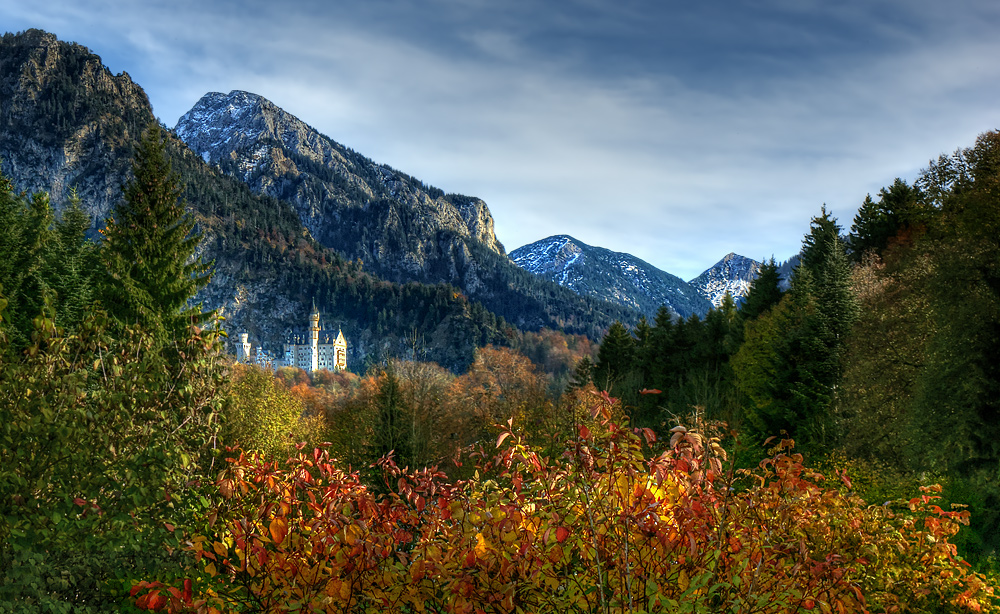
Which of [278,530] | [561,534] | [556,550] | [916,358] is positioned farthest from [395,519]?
[916,358]

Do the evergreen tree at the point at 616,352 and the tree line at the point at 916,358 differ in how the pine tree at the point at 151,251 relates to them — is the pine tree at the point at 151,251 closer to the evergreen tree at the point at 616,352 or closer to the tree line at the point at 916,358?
the tree line at the point at 916,358

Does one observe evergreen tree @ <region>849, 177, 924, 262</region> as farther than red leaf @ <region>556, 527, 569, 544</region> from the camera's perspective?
Yes

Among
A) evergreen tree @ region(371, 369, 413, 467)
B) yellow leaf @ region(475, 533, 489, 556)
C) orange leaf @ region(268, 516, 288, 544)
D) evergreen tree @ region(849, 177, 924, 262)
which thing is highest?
evergreen tree @ region(849, 177, 924, 262)

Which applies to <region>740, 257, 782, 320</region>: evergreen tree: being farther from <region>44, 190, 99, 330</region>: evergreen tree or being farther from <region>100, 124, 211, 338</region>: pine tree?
<region>44, 190, 99, 330</region>: evergreen tree

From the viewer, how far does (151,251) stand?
2405 cm

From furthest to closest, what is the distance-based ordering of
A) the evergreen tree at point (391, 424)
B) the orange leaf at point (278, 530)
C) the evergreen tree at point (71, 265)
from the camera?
the evergreen tree at point (71, 265) < the evergreen tree at point (391, 424) < the orange leaf at point (278, 530)

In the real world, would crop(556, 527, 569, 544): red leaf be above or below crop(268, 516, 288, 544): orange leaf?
above

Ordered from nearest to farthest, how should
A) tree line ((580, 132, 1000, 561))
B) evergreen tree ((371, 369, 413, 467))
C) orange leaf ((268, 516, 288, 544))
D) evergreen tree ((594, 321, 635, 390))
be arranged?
orange leaf ((268, 516, 288, 544))
tree line ((580, 132, 1000, 561))
evergreen tree ((371, 369, 413, 467))
evergreen tree ((594, 321, 635, 390))

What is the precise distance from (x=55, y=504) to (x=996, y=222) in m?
20.4

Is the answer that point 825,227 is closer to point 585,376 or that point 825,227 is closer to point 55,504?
point 585,376

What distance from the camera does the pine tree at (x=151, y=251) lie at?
75.0 feet

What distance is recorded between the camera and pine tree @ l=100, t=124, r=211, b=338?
2288 cm

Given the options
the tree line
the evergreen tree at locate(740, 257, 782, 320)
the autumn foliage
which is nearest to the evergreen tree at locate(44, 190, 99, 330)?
the autumn foliage

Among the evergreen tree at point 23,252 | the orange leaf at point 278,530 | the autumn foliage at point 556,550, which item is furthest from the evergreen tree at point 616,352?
the orange leaf at point 278,530
